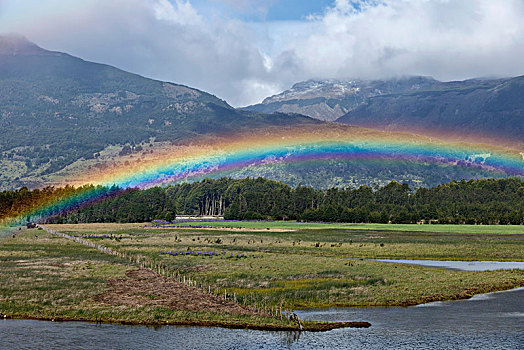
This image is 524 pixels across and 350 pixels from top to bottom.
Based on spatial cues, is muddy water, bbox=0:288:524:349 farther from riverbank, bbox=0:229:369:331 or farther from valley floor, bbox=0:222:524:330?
valley floor, bbox=0:222:524:330

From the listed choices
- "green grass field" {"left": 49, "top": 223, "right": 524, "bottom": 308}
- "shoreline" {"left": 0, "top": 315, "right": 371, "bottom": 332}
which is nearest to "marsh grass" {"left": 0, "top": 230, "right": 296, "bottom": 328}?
"shoreline" {"left": 0, "top": 315, "right": 371, "bottom": 332}

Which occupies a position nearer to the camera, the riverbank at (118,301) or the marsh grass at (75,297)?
the riverbank at (118,301)

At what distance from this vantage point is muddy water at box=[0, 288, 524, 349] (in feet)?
115

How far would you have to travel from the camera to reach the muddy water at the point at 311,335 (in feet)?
115


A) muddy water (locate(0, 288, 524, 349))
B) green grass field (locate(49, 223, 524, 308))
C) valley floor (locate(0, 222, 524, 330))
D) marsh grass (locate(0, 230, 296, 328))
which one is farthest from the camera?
green grass field (locate(49, 223, 524, 308))

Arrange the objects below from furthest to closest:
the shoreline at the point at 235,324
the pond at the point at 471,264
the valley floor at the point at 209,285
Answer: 1. the pond at the point at 471,264
2. the valley floor at the point at 209,285
3. the shoreline at the point at 235,324

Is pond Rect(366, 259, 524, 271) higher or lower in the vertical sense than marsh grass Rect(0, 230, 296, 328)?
higher

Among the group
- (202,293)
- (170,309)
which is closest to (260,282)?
(202,293)

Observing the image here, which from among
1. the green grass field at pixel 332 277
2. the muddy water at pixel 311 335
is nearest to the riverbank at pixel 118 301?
the muddy water at pixel 311 335

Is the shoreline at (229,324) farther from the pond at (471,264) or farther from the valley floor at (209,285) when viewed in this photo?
the pond at (471,264)

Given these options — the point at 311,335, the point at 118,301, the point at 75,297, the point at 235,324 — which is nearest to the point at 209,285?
the point at 118,301

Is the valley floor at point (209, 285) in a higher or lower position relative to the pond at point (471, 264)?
lower

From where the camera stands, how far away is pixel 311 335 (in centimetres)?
3759

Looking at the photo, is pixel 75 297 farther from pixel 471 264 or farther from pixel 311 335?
pixel 471 264
